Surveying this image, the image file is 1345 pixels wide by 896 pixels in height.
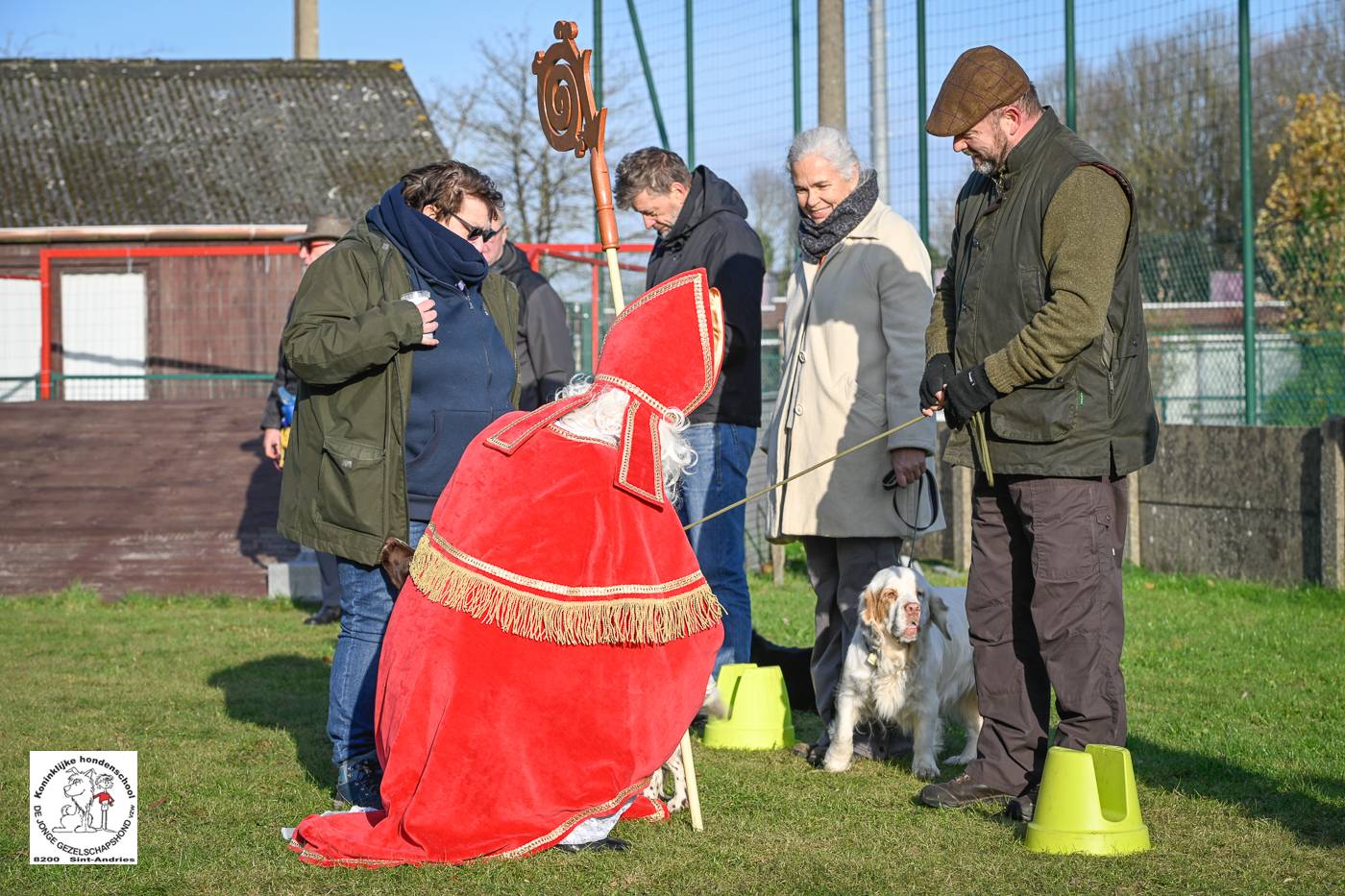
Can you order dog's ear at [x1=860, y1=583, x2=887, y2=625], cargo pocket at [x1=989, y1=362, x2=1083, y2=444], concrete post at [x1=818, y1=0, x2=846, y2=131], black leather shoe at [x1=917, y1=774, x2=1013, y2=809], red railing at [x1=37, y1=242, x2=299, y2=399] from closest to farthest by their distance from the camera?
1. cargo pocket at [x1=989, y1=362, x2=1083, y2=444]
2. black leather shoe at [x1=917, y1=774, x2=1013, y2=809]
3. dog's ear at [x1=860, y1=583, x2=887, y2=625]
4. concrete post at [x1=818, y1=0, x2=846, y2=131]
5. red railing at [x1=37, y1=242, x2=299, y2=399]

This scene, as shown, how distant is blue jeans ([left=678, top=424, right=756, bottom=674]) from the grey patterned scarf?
858 millimetres

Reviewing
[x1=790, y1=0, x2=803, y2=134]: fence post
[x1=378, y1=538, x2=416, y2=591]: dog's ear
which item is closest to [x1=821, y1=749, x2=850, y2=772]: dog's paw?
[x1=378, y1=538, x2=416, y2=591]: dog's ear

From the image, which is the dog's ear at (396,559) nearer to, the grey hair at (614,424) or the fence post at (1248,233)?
the grey hair at (614,424)

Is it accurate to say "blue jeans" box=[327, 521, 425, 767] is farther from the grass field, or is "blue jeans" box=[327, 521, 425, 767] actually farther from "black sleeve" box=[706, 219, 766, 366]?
"black sleeve" box=[706, 219, 766, 366]

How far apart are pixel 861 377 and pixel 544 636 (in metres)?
1.93

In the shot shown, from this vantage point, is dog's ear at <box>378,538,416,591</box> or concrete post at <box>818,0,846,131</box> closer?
dog's ear at <box>378,538,416,591</box>

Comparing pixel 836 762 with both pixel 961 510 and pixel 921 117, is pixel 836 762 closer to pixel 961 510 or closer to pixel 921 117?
pixel 961 510

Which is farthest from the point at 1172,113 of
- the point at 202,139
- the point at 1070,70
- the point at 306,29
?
the point at 306,29

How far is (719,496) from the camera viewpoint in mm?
5742

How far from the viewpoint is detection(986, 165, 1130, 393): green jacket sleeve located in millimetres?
4062

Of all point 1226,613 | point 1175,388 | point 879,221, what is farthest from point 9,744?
point 1175,388

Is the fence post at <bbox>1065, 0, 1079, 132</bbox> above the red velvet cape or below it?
above

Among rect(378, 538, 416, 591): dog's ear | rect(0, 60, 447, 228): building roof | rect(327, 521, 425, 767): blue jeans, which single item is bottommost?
rect(327, 521, 425, 767): blue jeans

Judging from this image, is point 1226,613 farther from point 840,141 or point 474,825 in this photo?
point 474,825
